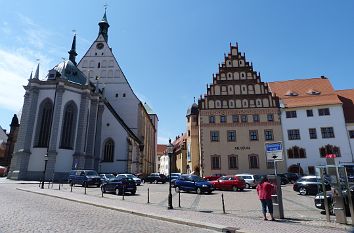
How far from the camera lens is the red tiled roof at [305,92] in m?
41.2

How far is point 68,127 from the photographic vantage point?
134 ft

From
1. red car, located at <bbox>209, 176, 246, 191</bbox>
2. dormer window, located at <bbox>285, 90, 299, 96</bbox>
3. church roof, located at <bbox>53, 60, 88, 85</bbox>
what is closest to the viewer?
red car, located at <bbox>209, 176, 246, 191</bbox>

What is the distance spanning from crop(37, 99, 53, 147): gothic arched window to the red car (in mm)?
25513

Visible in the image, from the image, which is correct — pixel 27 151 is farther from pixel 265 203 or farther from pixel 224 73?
pixel 265 203

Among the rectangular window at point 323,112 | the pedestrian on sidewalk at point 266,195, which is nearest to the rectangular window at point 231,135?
the rectangular window at point 323,112

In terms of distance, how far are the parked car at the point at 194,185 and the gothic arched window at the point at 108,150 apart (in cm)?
2619

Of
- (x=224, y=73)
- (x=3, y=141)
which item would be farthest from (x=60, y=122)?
(x=3, y=141)

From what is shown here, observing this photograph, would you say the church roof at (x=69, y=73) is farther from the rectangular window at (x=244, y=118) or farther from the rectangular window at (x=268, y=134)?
the rectangular window at (x=268, y=134)

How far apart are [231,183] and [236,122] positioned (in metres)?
16.3

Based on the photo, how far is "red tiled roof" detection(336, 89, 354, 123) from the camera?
40.2 meters

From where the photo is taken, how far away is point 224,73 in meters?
41.9

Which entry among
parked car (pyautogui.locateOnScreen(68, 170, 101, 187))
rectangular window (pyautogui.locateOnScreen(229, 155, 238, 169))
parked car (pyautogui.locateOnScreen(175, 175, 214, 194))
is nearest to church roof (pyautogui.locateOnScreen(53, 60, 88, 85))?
parked car (pyautogui.locateOnScreen(68, 170, 101, 187))

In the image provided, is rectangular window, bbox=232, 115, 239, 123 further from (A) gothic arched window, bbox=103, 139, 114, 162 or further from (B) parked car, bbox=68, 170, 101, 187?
(A) gothic arched window, bbox=103, 139, 114, 162

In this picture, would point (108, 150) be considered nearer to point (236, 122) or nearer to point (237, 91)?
point (236, 122)
